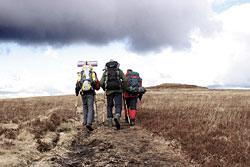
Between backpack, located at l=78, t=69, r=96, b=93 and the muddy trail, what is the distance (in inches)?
80.6

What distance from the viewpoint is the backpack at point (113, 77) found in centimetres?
980

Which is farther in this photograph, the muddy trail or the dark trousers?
the dark trousers

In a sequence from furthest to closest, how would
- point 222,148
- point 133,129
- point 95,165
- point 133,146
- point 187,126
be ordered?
point 133,129
point 187,126
point 133,146
point 222,148
point 95,165

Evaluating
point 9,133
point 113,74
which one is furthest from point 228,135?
point 9,133

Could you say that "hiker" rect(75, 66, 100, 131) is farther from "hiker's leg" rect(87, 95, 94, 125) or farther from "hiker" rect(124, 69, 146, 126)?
"hiker" rect(124, 69, 146, 126)

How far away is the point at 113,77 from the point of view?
32.2 ft

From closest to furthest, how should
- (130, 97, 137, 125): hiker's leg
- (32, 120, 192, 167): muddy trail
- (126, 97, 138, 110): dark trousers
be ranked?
(32, 120, 192, 167): muddy trail
(130, 97, 137, 125): hiker's leg
(126, 97, 138, 110): dark trousers

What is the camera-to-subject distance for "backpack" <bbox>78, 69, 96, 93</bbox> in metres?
9.78

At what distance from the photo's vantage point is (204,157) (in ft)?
19.0

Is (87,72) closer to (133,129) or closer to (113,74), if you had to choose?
(113,74)

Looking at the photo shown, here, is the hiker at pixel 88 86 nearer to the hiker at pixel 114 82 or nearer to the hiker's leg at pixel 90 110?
the hiker's leg at pixel 90 110

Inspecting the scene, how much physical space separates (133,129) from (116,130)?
0.75 m

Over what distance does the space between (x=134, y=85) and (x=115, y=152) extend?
475 centimetres

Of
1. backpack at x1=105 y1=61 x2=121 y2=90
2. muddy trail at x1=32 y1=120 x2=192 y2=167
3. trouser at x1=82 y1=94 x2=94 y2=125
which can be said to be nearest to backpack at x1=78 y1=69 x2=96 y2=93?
trouser at x1=82 y1=94 x2=94 y2=125
